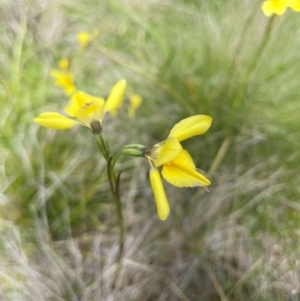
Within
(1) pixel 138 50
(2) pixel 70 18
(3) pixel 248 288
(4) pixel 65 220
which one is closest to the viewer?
(3) pixel 248 288

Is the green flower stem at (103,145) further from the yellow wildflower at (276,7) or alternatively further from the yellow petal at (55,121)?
the yellow wildflower at (276,7)

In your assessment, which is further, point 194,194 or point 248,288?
point 194,194

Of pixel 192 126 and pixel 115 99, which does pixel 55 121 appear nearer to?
pixel 115 99

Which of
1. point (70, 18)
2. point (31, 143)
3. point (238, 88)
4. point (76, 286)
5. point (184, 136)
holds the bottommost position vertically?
point (76, 286)

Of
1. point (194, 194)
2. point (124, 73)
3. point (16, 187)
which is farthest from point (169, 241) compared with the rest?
point (124, 73)

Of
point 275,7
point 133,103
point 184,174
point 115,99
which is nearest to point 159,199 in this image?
point 184,174

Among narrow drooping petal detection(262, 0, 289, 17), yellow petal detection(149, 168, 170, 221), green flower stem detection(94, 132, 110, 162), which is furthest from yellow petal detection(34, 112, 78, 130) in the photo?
narrow drooping petal detection(262, 0, 289, 17)

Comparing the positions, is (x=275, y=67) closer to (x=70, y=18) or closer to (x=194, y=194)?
(x=194, y=194)
